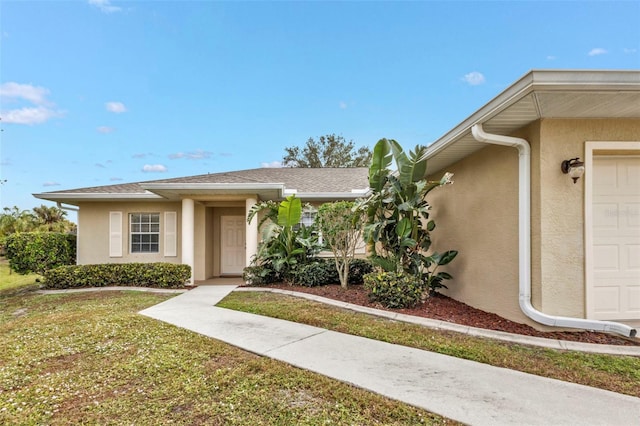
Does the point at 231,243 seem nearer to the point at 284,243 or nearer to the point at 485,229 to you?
the point at 284,243

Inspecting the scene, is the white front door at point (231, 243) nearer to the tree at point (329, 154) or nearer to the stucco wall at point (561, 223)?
the stucco wall at point (561, 223)

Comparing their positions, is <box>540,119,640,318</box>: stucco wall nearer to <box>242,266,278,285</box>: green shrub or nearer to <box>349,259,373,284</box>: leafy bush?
<box>349,259,373,284</box>: leafy bush

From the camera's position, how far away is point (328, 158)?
31.6 metres

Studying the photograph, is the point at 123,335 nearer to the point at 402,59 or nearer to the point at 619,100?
the point at 619,100

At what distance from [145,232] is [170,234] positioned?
915mm

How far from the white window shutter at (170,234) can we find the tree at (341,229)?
18.7ft

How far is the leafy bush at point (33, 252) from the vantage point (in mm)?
9273

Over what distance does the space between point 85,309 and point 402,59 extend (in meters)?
13.4

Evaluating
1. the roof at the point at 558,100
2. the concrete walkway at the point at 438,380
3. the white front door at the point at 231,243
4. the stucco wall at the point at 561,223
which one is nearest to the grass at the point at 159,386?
the concrete walkway at the point at 438,380

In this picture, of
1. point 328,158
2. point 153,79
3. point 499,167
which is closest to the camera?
point 499,167

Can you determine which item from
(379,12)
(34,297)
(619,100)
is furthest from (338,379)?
(379,12)

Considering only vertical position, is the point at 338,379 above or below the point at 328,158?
below

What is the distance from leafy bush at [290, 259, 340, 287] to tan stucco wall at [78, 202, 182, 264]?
489cm

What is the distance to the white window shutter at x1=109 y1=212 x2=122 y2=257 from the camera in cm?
1086
